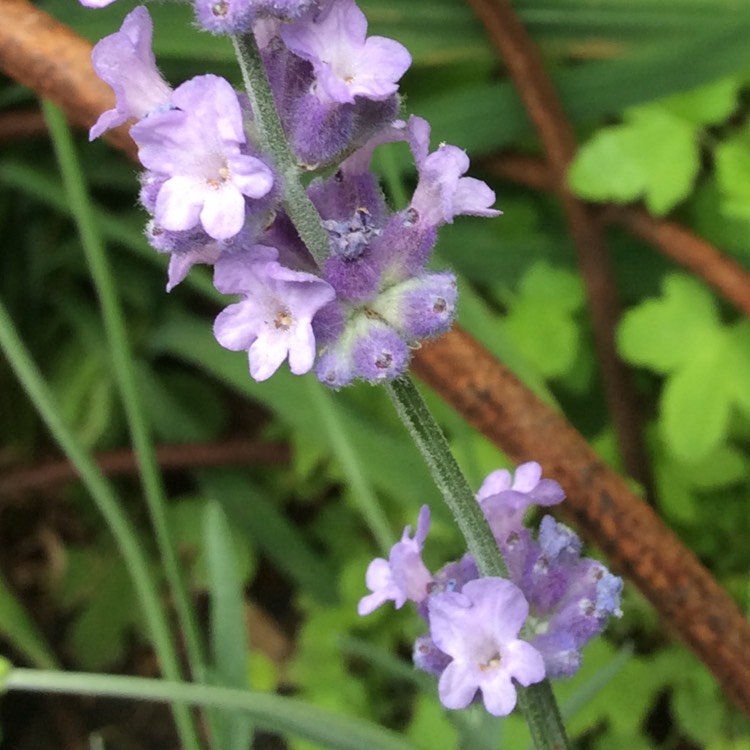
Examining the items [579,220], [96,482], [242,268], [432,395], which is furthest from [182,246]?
[579,220]

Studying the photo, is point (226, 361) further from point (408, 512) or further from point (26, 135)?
point (26, 135)

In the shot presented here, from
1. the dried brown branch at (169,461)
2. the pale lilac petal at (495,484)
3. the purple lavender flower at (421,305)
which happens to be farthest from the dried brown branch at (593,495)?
the dried brown branch at (169,461)

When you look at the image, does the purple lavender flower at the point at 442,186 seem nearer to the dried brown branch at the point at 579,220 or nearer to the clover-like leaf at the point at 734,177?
the clover-like leaf at the point at 734,177

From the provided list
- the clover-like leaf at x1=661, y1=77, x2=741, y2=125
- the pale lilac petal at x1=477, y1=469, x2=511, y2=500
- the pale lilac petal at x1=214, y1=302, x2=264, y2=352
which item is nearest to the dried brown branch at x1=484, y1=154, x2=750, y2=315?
the clover-like leaf at x1=661, y1=77, x2=741, y2=125

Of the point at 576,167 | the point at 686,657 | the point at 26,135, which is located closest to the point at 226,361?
the point at 26,135

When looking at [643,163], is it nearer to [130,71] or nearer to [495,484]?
[495,484]

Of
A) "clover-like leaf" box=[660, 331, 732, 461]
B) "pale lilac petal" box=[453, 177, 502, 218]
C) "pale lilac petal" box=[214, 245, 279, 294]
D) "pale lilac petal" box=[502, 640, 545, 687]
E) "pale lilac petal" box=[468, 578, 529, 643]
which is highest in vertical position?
"pale lilac petal" box=[214, 245, 279, 294]

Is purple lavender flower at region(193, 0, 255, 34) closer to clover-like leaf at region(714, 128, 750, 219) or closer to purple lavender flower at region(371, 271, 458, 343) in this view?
purple lavender flower at region(371, 271, 458, 343)
